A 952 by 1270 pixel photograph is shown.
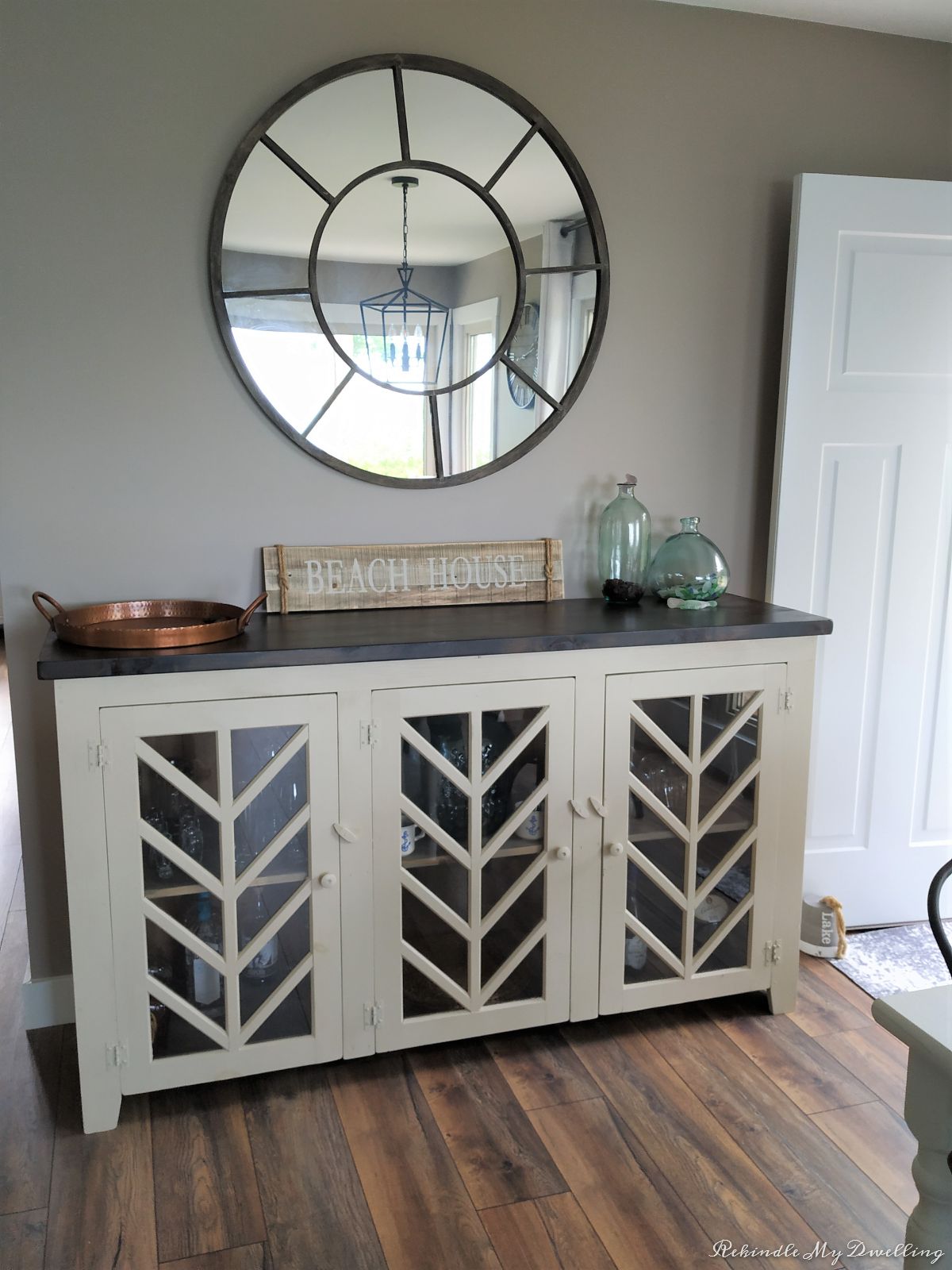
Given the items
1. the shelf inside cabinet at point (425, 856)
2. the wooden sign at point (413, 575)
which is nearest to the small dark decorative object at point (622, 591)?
the wooden sign at point (413, 575)

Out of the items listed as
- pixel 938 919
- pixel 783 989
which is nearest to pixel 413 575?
pixel 783 989

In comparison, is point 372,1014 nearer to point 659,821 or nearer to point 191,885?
point 191,885

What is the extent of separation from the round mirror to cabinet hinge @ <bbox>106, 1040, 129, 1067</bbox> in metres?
1.29

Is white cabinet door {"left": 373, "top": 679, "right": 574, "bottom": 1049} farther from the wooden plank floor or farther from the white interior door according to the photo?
the white interior door

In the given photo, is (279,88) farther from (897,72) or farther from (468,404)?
(897,72)

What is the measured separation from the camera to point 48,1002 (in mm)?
2348

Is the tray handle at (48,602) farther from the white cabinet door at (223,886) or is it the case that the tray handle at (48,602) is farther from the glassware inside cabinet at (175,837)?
the glassware inside cabinet at (175,837)

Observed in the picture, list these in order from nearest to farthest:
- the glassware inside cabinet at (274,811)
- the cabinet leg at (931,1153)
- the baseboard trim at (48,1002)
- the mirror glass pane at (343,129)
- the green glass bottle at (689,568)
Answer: the cabinet leg at (931,1153) → the glassware inside cabinet at (274,811) → the mirror glass pane at (343,129) → the baseboard trim at (48,1002) → the green glass bottle at (689,568)

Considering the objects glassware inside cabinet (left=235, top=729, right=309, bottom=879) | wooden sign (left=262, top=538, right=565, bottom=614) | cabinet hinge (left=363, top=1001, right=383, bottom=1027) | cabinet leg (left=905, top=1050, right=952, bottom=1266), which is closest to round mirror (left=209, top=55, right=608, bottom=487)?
wooden sign (left=262, top=538, right=565, bottom=614)

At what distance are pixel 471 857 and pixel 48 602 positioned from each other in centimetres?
105

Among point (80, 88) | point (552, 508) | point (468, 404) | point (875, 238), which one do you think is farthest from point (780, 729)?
point (80, 88)

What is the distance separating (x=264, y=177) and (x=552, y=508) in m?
0.99

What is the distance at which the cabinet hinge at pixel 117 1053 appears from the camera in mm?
1988

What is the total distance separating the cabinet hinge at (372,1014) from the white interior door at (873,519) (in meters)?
1.28
